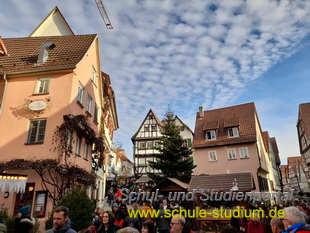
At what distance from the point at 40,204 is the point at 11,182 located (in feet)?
8.85

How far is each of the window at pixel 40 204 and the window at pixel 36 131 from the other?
3011mm

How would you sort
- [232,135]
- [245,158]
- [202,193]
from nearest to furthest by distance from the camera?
1. [202,193]
2. [245,158]
3. [232,135]

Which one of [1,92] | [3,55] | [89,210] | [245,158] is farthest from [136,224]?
[245,158]

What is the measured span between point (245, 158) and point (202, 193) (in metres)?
18.3

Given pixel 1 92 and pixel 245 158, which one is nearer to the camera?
pixel 1 92

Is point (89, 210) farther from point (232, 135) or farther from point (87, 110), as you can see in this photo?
point (232, 135)

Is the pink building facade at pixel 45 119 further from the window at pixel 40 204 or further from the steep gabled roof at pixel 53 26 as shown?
the steep gabled roof at pixel 53 26

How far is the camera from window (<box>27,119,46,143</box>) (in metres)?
13.5

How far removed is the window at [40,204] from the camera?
12014 mm

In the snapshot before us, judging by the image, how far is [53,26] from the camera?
21.4 meters

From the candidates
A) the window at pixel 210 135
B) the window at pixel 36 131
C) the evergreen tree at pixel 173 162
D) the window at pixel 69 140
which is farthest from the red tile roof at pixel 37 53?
the window at pixel 210 135

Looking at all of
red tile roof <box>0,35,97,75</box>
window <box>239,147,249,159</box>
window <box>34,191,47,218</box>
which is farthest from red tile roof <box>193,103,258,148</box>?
window <box>34,191,47,218</box>

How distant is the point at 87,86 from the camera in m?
17.6

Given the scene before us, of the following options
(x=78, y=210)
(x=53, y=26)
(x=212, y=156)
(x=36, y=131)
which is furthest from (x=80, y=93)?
(x=212, y=156)
